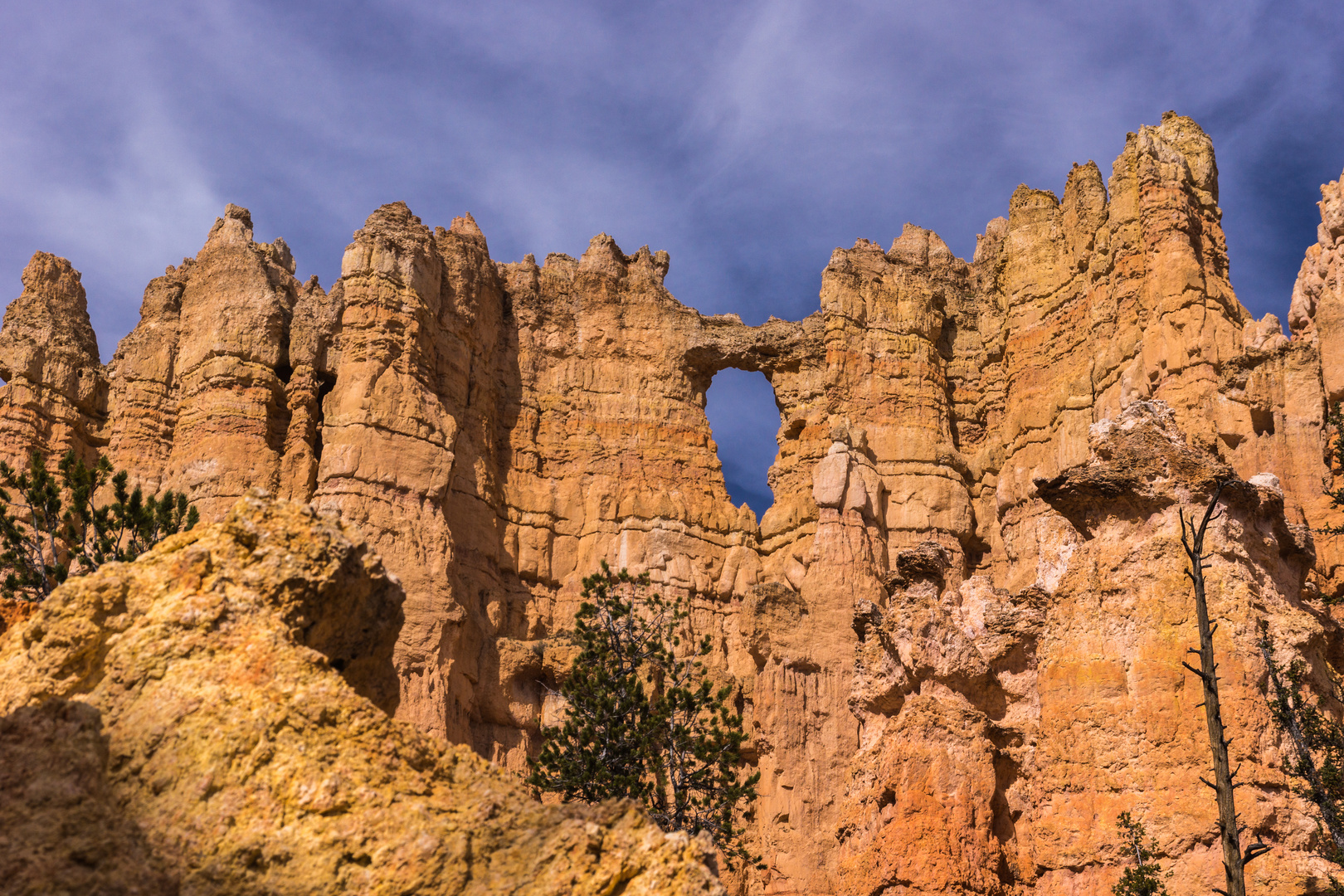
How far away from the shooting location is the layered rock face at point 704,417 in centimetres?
3122

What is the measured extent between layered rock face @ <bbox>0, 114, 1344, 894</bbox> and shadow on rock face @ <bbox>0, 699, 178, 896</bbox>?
43.4 ft

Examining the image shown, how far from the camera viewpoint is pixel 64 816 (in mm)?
7438

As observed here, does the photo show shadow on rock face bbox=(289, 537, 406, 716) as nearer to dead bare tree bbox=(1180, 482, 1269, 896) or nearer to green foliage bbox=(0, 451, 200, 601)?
dead bare tree bbox=(1180, 482, 1269, 896)

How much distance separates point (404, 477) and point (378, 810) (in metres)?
26.9

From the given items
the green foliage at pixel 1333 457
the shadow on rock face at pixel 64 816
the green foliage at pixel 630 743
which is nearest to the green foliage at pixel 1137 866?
the green foliage at pixel 630 743

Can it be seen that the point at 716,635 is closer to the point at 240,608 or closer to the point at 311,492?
the point at 311,492

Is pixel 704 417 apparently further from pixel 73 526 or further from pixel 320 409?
pixel 73 526

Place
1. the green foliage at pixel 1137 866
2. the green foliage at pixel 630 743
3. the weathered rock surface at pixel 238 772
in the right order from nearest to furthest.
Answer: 1. the weathered rock surface at pixel 238 772
2. the green foliage at pixel 1137 866
3. the green foliage at pixel 630 743

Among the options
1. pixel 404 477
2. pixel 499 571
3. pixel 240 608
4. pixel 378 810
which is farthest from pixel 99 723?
pixel 499 571

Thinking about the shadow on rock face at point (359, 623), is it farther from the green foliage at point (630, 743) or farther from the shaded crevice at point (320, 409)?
the shaded crevice at point (320, 409)

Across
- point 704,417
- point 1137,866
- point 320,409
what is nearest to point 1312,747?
point 1137,866

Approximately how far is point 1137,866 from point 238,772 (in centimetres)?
1117

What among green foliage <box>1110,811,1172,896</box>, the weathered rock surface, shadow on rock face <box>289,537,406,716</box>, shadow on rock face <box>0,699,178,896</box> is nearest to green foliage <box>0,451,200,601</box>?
shadow on rock face <box>289,537,406,716</box>

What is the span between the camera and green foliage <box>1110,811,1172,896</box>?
569 inches
